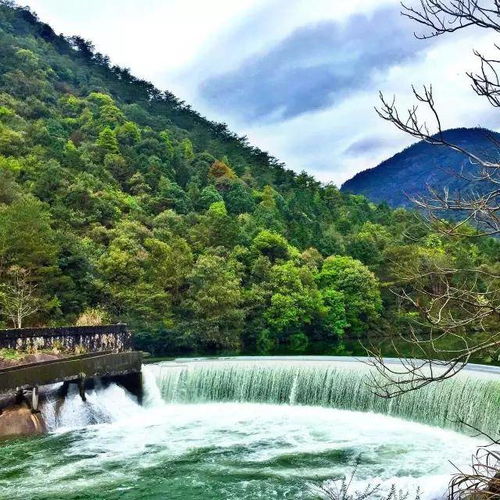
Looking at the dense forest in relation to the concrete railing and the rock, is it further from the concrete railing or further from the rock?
the rock

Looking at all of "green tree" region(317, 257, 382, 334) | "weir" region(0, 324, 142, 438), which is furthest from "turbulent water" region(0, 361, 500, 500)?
"green tree" region(317, 257, 382, 334)

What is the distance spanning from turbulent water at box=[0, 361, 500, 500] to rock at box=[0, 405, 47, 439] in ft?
1.36

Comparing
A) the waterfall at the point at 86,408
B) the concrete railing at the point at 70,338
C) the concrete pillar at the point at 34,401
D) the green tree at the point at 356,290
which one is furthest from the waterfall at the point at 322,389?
the green tree at the point at 356,290

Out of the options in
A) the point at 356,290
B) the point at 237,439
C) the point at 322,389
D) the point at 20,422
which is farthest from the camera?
the point at 356,290

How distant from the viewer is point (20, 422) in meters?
12.2

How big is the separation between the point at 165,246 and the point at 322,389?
14430 millimetres

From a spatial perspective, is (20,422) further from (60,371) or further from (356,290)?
(356,290)

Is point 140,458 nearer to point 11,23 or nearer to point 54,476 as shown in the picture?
point 54,476

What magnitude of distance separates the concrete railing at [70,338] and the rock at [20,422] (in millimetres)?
1776

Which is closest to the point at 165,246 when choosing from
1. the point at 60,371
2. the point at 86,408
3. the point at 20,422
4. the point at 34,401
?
the point at 86,408

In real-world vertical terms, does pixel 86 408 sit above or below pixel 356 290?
below

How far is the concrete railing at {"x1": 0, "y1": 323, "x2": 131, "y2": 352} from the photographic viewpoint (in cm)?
1353

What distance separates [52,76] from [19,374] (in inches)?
2144

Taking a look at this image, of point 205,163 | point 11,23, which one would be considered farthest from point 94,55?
point 205,163
